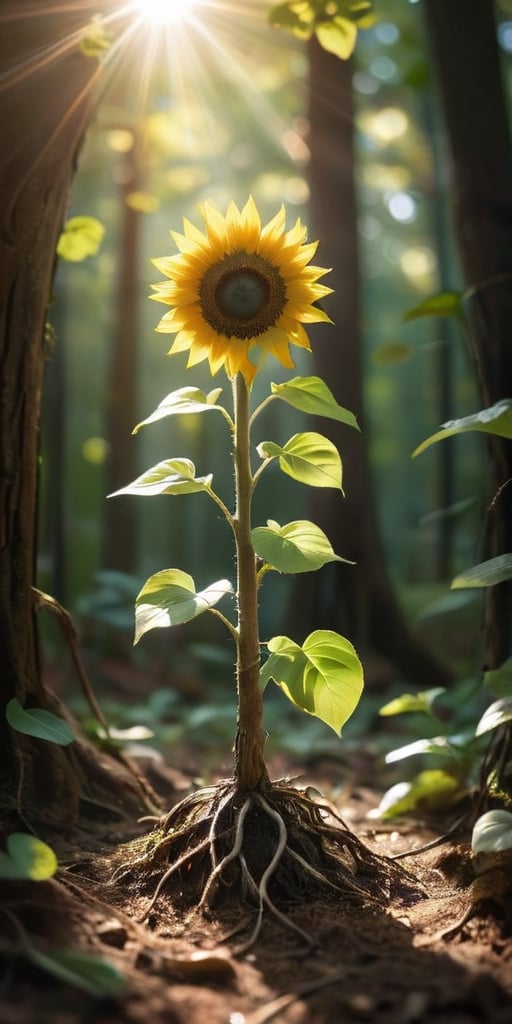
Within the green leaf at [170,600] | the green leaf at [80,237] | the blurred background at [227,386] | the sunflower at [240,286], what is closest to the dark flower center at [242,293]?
the sunflower at [240,286]

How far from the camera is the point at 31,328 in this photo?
9.99 ft

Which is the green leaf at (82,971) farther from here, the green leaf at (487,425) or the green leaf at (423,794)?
the green leaf at (423,794)

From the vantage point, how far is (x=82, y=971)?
1716 mm

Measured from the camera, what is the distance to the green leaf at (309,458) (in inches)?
94.0

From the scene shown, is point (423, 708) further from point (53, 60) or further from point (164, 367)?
point (164, 367)

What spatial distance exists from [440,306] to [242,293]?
1400 millimetres

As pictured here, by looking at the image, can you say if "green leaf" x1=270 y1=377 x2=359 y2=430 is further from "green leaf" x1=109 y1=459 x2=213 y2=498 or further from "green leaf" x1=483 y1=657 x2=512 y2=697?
"green leaf" x1=483 y1=657 x2=512 y2=697

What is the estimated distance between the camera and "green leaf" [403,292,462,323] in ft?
11.5

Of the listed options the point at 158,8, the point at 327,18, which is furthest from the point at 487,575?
the point at 158,8

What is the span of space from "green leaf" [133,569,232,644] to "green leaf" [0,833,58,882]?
0.56 metres

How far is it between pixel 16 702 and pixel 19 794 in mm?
310

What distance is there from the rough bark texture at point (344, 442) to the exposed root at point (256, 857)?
3.75 metres

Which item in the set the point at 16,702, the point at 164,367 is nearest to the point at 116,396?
the point at 16,702

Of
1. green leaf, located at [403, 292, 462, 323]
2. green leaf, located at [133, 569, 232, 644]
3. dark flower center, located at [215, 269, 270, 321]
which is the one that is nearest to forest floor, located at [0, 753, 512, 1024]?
green leaf, located at [133, 569, 232, 644]
